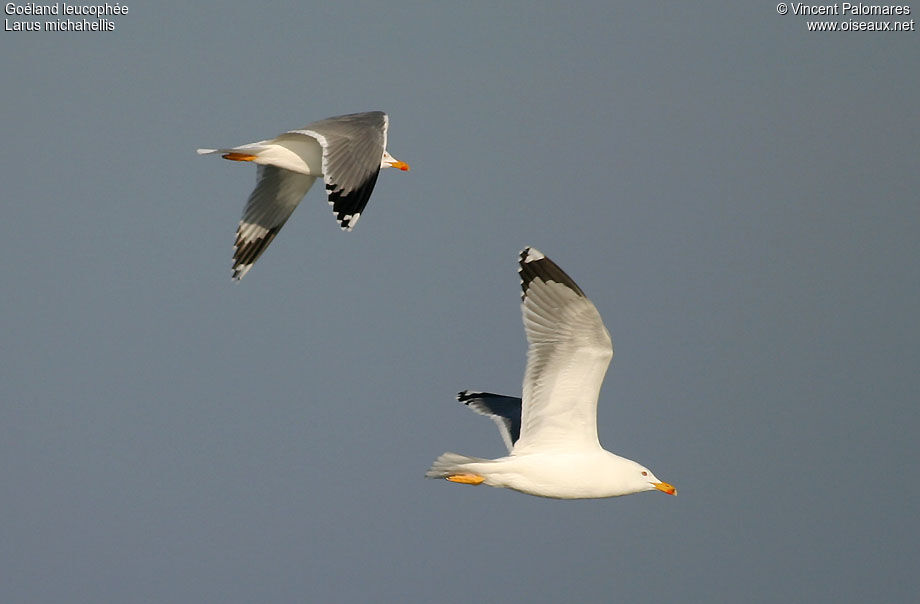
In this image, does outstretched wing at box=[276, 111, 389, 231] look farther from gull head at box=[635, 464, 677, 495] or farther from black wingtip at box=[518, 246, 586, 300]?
gull head at box=[635, 464, 677, 495]

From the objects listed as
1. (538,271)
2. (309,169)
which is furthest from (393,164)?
(538,271)

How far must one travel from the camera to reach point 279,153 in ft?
39.6

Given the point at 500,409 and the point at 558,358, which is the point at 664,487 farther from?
the point at 500,409

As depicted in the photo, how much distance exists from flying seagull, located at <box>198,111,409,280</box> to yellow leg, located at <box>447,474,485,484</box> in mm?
1810

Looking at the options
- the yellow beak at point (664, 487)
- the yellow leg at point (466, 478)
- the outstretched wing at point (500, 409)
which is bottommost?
the yellow beak at point (664, 487)

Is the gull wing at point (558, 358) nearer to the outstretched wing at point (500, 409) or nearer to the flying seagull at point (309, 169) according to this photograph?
the outstretched wing at point (500, 409)

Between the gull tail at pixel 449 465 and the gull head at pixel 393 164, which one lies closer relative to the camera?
the gull tail at pixel 449 465

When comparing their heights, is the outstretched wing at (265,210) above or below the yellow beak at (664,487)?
above

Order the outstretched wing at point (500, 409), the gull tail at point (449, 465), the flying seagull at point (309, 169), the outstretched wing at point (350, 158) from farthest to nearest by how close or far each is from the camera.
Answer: the outstretched wing at point (500, 409)
the flying seagull at point (309, 169)
the outstretched wing at point (350, 158)
the gull tail at point (449, 465)

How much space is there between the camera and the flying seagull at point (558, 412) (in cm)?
977

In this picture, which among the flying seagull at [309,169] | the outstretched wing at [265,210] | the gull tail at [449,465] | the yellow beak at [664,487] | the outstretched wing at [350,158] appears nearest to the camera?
the gull tail at [449,465]

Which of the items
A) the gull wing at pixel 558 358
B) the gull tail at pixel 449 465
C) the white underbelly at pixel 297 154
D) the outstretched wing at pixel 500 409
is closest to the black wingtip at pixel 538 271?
the gull wing at pixel 558 358

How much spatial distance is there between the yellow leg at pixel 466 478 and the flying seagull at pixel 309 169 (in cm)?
181

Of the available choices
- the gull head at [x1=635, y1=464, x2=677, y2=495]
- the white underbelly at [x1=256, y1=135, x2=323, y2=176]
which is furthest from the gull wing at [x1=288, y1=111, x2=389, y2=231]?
the gull head at [x1=635, y1=464, x2=677, y2=495]
